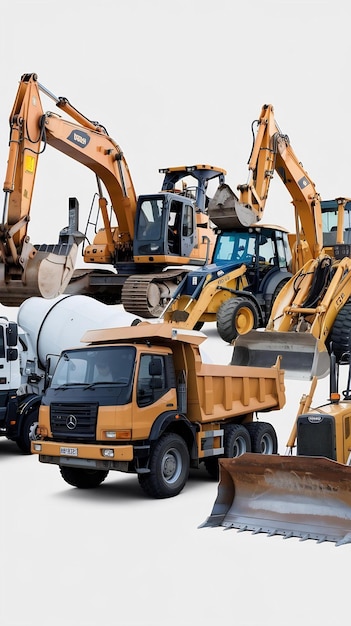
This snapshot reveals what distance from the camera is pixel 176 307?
60.8ft

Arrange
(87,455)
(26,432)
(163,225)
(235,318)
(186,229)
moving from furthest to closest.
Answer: (186,229)
(163,225)
(235,318)
(26,432)
(87,455)

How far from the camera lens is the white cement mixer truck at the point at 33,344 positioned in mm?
13109

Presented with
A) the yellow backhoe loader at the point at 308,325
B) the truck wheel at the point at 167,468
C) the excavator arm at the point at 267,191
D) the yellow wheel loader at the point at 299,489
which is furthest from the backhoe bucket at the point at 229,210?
the yellow wheel loader at the point at 299,489

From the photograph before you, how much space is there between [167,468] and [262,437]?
2394mm

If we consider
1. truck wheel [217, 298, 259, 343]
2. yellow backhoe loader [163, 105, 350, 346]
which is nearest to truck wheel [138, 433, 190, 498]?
yellow backhoe loader [163, 105, 350, 346]

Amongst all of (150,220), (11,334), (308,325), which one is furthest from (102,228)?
(11,334)

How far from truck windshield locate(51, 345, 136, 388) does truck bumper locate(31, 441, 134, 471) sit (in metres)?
0.81

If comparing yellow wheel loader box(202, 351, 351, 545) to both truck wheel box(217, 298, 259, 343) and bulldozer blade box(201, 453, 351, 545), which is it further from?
truck wheel box(217, 298, 259, 343)

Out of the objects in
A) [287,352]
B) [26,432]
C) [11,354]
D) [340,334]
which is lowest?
[26,432]

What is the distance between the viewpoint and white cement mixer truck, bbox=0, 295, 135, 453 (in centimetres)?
1311

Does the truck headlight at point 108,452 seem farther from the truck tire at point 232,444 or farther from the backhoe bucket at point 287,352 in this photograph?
the backhoe bucket at point 287,352

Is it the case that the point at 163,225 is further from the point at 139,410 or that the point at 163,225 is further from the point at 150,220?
the point at 139,410

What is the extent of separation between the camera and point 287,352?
1599 cm

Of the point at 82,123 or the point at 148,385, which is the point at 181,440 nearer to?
the point at 148,385
